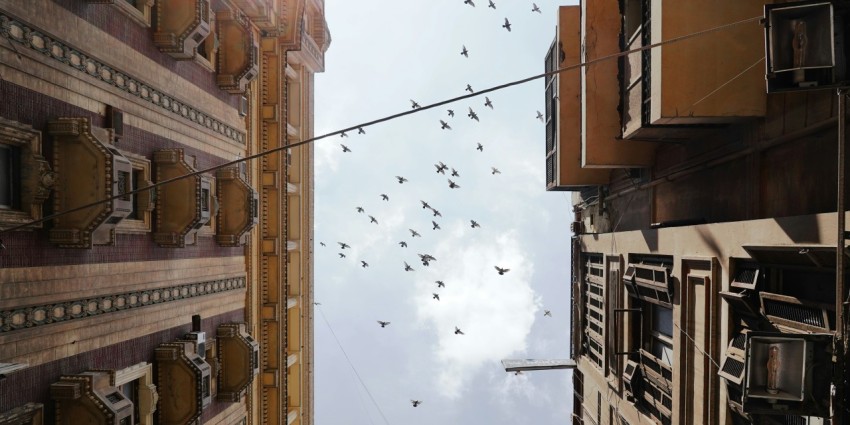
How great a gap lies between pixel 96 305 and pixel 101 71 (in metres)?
4.87

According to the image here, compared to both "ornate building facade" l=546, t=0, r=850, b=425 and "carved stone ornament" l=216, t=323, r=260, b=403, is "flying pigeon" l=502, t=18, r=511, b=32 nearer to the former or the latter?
"ornate building facade" l=546, t=0, r=850, b=425

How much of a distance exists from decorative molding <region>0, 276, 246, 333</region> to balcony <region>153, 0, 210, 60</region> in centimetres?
603

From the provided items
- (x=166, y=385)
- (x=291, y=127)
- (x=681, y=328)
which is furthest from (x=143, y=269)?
(x=681, y=328)

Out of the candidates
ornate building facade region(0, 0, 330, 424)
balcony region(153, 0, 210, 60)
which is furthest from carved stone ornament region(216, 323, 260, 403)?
balcony region(153, 0, 210, 60)

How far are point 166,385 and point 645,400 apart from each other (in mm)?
13420

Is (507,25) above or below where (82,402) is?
above

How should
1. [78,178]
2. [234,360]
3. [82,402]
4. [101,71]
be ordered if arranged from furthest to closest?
[234,360], [101,71], [82,402], [78,178]

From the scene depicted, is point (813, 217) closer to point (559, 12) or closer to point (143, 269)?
point (143, 269)

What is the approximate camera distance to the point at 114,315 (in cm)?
1111

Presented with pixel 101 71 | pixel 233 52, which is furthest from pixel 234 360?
pixel 233 52

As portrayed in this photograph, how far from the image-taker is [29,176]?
8.70 m

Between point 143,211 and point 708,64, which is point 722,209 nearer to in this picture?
point 708,64

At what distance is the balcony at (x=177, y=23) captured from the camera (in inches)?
484

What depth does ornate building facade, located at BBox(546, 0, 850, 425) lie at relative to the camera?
7121 millimetres
